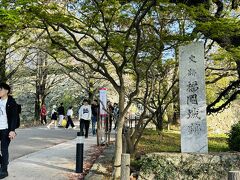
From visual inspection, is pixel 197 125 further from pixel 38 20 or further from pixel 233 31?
pixel 38 20

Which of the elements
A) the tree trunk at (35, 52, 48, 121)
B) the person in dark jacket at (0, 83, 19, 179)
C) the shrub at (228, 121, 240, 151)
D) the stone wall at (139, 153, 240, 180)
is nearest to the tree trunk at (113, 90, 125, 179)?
the stone wall at (139, 153, 240, 180)

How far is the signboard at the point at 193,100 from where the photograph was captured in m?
8.36

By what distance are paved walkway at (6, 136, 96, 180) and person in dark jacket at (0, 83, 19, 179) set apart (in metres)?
0.80

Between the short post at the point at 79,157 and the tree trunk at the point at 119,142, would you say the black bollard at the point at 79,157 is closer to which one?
the short post at the point at 79,157

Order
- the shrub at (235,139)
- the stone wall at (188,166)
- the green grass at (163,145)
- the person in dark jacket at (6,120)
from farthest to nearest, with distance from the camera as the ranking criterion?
the green grass at (163,145) → the shrub at (235,139) → the stone wall at (188,166) → the person in dark jacket at (6,120)

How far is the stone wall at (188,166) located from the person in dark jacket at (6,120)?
114 inches

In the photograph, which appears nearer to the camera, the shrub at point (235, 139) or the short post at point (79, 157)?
the short post at point (79, 157)

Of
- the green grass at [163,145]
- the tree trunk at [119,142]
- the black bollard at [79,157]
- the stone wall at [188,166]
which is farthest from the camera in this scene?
the green grass at [163,145]

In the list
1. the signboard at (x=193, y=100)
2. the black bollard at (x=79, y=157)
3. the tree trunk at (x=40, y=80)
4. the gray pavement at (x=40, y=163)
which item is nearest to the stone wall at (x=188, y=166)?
the signboard at (x=193, y=100)

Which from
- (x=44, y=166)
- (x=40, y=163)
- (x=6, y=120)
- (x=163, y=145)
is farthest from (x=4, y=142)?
(x=163, y=145)

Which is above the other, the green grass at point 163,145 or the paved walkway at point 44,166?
the green grass at point 163,145

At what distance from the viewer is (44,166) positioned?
354 inches

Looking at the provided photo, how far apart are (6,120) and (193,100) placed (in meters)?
4.25

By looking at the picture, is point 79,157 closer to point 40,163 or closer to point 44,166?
point 44,166
